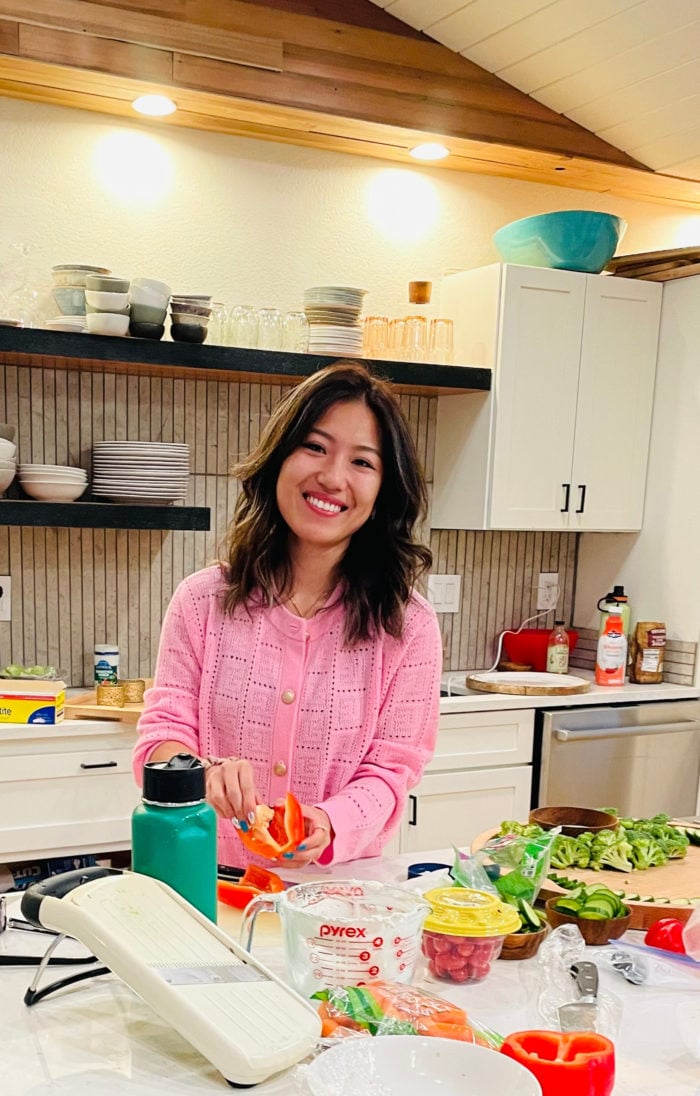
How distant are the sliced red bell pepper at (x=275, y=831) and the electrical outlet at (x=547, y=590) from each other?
2.75 metres

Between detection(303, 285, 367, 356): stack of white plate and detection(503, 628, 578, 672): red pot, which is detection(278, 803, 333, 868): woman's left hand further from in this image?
detection(503, 628, 578, 672): red pot

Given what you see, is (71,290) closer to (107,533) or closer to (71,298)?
(71,298)

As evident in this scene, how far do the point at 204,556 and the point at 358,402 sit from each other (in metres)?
1.79

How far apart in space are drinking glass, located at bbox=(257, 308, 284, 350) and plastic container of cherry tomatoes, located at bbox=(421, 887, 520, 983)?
89.8 inches

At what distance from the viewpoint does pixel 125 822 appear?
2.98m

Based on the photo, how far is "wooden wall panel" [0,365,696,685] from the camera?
327 cm

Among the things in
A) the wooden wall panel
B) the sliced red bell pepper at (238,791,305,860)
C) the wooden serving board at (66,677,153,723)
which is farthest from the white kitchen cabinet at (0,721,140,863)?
the sliced red bell pepper at (238,791,305,860)

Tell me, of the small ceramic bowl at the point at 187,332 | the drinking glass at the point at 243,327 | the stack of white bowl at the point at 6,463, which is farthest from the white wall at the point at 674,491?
the stack of white bowl at the point at 6,463

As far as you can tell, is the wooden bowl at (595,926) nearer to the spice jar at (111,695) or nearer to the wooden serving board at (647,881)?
the wooden serving board at (647,881)

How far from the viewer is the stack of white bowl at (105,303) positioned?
116 inches

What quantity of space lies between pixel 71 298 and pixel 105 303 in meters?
0.12

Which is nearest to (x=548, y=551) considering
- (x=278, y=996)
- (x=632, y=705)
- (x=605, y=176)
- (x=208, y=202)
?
(x=632, y=705)

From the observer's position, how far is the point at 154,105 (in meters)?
3.19

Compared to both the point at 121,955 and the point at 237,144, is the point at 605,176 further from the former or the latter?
the point at 121,955
